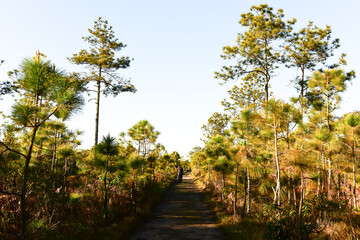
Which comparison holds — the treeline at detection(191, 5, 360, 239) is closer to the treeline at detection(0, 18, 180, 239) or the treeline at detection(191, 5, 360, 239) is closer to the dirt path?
the dirt path

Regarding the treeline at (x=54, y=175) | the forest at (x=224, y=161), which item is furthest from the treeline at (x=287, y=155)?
the treeline at (x=54, y=175)

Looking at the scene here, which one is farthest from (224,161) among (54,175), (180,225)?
(54,175)

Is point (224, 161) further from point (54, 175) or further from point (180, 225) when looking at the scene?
point (54, 175)

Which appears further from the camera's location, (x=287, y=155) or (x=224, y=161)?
(x=224, y=161)

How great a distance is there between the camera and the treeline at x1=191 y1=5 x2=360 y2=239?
6629 mm

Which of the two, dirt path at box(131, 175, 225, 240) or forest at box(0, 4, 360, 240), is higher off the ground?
forest at box(0, 4, 360, 240)

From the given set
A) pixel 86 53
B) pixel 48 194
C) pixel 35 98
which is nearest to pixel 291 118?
pixel 35 98

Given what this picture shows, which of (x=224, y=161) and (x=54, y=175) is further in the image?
(x=224, y=161)

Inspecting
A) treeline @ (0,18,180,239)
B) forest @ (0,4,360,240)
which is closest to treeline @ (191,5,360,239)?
forest @ (0,4,360,240)

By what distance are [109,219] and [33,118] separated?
640 centimetres

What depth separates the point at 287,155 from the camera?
639 cm

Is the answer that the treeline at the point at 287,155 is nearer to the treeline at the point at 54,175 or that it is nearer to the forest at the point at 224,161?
the forest at the point at 224,161

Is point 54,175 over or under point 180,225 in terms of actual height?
over

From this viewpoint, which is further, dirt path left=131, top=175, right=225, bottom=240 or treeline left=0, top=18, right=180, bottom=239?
dirt path left=131, top=175, right=225, bottom=240
